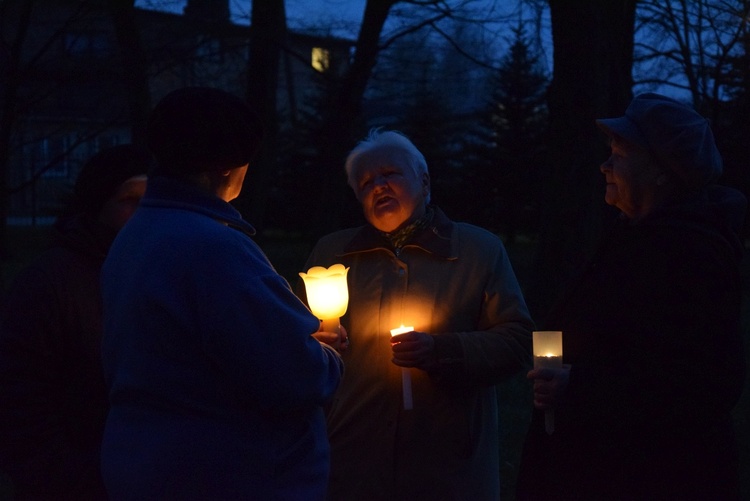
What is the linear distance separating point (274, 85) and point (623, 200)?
503 inches

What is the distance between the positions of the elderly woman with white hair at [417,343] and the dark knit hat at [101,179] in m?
1.02

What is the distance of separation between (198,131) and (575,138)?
934cm

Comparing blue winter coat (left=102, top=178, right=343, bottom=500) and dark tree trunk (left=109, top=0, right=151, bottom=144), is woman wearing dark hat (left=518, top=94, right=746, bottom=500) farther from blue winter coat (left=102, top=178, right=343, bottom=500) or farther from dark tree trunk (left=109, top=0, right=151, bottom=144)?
dark tree trunk (left=109, top=0, right=151, bottom=144)

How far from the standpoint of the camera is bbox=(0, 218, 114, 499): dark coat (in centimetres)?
293

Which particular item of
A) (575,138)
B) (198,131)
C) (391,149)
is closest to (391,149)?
(391,149)

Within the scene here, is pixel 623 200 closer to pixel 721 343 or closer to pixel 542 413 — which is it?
pixel 721 343

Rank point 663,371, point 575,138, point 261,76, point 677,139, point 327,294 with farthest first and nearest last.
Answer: point 261,76, point 575,138, point 327,294, point 677,139, point 663,371

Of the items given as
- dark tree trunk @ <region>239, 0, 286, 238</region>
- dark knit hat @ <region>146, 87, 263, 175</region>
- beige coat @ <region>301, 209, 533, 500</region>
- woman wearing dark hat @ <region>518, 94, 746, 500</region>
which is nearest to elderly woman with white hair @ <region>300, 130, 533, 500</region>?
beige coat @ <region>301, 209, 533, 500</region>

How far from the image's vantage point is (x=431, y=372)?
3438mm

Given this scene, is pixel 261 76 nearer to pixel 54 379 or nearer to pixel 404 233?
pixel 404 233

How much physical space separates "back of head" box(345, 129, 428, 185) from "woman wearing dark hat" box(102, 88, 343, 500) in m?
1.46

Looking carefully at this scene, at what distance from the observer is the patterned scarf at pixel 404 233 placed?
12.2 ft

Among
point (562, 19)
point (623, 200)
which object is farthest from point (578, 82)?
point (623, 200)

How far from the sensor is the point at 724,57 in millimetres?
19391
